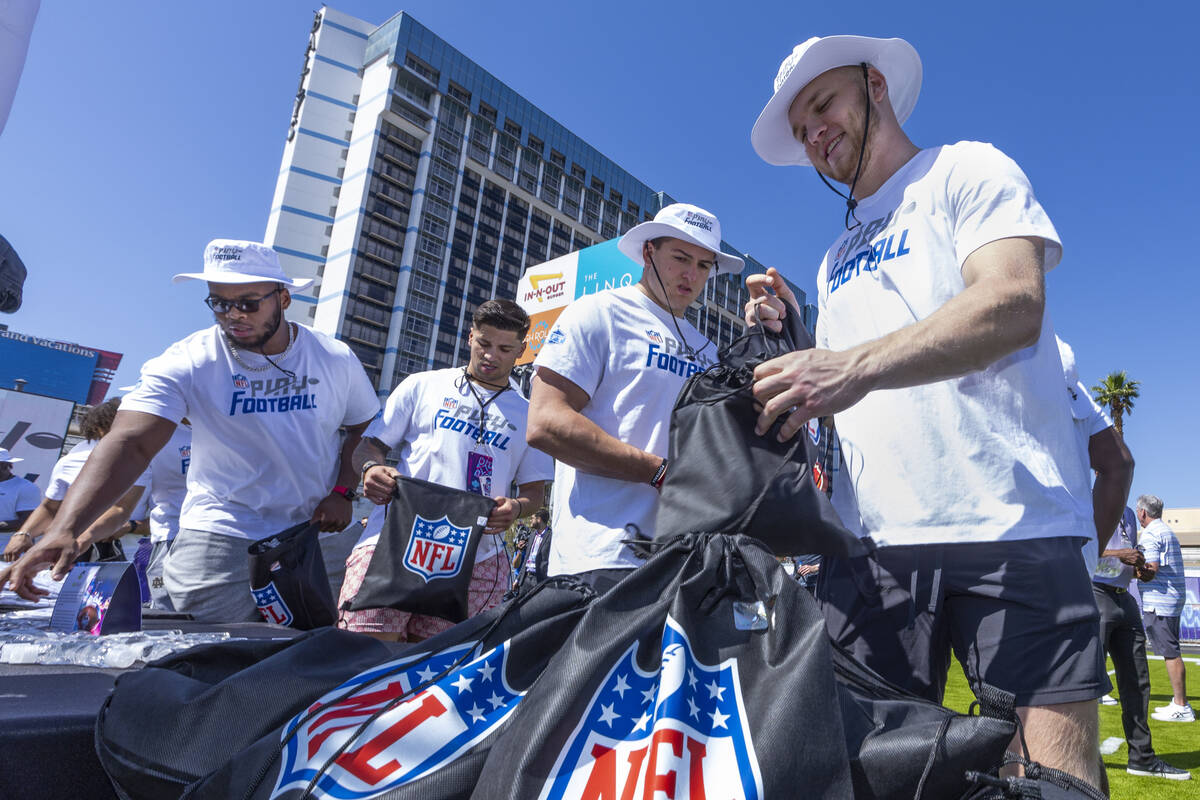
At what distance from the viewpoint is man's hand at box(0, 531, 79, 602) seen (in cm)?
201

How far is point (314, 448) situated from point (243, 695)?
2.05m

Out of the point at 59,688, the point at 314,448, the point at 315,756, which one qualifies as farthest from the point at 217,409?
the point at 315,756

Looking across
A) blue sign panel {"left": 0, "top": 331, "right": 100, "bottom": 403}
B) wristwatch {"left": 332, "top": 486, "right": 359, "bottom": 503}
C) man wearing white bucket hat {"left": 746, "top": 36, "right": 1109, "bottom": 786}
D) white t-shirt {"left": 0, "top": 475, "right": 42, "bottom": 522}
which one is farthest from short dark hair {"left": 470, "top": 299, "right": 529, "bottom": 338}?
blue sign panel {"left": 0, "top": 331, "right": 100, "bottom": 403}

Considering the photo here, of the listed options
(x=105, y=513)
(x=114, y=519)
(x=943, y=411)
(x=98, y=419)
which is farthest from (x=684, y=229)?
(x=98, y=419)

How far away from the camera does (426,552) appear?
9.04 feet

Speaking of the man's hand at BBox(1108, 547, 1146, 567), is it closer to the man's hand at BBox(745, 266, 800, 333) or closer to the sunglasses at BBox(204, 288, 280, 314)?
the man's hand at BBox(745, 266, 800, 333)

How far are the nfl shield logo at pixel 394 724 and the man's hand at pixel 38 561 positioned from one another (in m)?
1.56

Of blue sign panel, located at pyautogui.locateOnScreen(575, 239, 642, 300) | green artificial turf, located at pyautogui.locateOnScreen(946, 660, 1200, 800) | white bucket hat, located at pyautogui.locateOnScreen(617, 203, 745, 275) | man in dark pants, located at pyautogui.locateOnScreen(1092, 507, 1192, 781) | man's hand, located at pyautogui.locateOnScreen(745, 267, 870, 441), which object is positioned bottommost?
green artificial turf, located at pyautogui.locateOnScreen(946, 660, 1200, 800)

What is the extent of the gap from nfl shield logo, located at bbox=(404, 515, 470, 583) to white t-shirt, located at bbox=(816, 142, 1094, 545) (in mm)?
1605

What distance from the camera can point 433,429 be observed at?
3393mm

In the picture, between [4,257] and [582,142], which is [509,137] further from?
[4,257]

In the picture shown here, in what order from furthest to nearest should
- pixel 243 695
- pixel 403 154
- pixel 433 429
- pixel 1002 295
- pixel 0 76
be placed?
pixel 403 154 → pixel 433 429 → pixel 0 76 → pixel 1002 295 → pixel 243 695

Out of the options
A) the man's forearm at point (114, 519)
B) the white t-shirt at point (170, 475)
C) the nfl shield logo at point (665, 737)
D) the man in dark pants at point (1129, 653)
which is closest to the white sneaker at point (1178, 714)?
the man in dark pants at point (1129, 653)

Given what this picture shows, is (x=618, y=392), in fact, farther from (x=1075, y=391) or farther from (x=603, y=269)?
(x=603, y=269)
